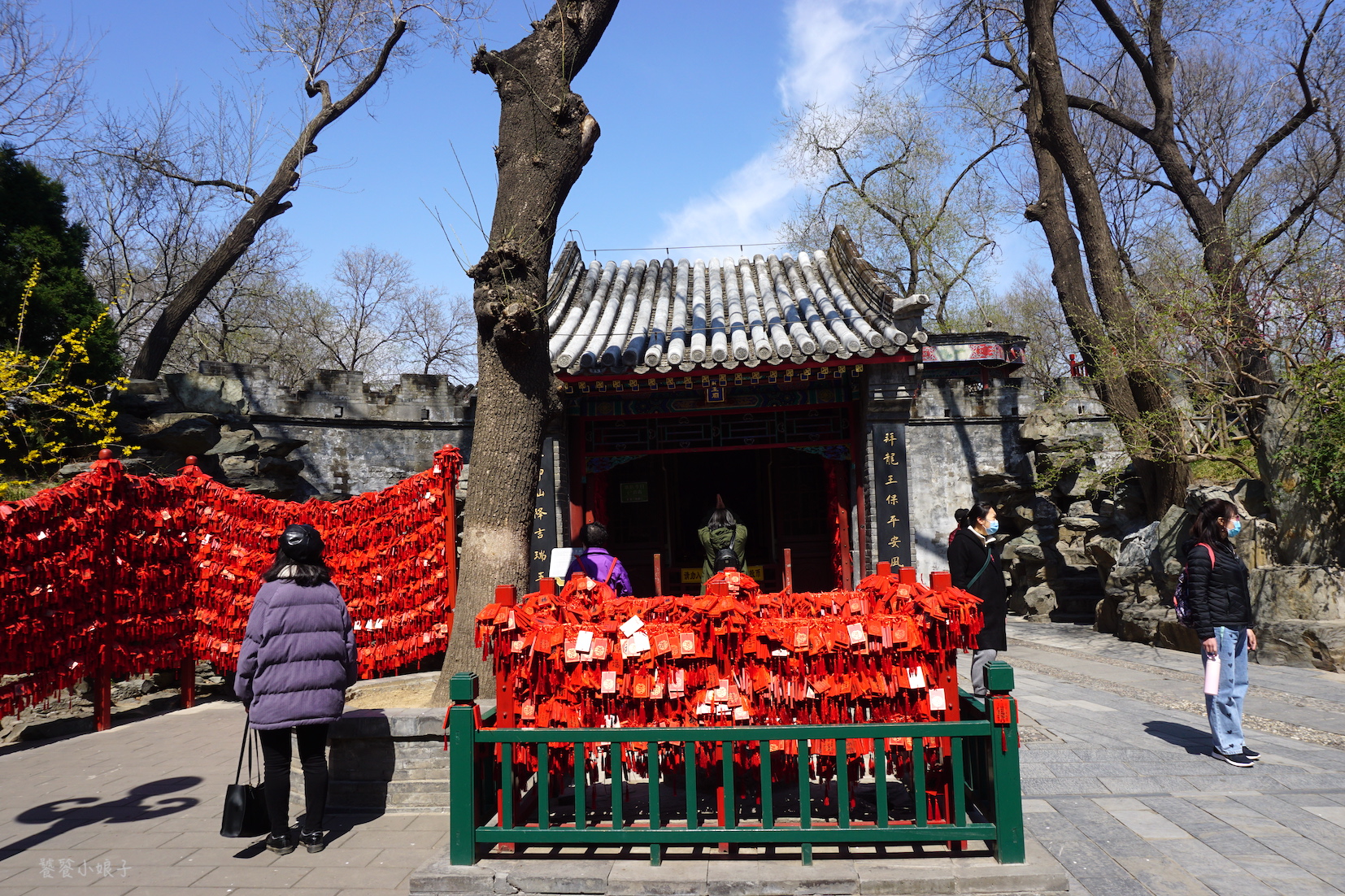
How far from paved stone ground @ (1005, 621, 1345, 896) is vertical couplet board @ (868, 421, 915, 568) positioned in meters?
2.02

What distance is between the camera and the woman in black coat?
5.47 m

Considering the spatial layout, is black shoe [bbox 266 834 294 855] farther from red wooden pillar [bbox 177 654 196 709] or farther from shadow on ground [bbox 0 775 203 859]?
red wooden pillar [bbox 177 654 196 709]

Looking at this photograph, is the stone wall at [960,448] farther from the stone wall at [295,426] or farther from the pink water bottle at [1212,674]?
the stone wall at [295,426]

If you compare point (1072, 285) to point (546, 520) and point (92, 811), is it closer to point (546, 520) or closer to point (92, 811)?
point (546, 520)

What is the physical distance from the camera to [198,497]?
7195 mm

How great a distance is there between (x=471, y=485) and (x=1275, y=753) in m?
5.16

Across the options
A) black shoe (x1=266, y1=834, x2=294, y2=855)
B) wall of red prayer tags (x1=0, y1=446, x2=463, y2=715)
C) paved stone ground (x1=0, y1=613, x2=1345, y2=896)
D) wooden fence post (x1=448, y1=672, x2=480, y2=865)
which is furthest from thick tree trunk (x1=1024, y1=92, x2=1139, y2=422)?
black shoe (x1=266, y1=834, x2=294, y2=855)

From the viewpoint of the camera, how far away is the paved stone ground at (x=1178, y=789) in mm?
3242

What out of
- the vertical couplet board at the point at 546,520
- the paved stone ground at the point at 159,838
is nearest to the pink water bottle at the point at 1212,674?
the paved stone ground at the point at 159,838

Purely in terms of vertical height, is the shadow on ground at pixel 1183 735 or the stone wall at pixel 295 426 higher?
the stone wall at pixel 295 426

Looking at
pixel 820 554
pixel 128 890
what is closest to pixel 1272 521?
pixel 820 554

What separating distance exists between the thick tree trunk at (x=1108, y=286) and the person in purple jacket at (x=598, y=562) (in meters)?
6.84

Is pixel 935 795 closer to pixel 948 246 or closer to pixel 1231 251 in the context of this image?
A: pixel 1231 251

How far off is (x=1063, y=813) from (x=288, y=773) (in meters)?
3.72
